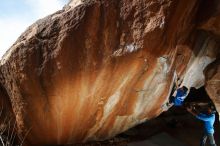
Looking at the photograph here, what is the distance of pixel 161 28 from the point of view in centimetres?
584

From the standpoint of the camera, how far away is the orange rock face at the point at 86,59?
18.2ft

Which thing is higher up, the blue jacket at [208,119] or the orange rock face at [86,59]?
the orange rock face at [86,59]

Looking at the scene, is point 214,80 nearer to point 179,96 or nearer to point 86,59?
point 179,96

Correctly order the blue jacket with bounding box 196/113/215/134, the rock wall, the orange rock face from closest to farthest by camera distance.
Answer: the orange rock face
the rock wall
the blue jacket with bounding box 196/113/215/134

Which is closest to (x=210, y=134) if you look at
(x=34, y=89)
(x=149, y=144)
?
(x=149, y=144)

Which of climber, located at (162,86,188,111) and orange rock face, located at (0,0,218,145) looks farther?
climber, located at (162,86,188,111)

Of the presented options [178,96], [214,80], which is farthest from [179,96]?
[214,80]

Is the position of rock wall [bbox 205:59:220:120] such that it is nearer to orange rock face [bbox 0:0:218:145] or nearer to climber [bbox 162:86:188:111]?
climber [bbox 162:86:188:111]

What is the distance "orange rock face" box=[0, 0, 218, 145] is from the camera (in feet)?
18.2

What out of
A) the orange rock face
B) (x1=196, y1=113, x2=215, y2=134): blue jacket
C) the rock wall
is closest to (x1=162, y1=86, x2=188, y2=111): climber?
the rock wall

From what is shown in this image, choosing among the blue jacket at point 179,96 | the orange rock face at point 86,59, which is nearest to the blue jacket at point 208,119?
the blue jacket at point 179,96

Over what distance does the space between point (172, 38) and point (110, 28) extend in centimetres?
139

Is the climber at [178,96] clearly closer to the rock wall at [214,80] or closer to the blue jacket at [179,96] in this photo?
the blue jacket at [179,96]

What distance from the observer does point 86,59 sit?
5711 mm
